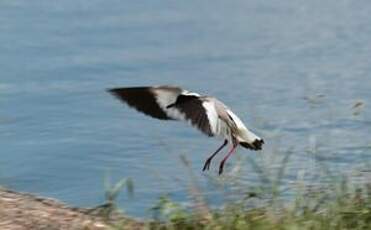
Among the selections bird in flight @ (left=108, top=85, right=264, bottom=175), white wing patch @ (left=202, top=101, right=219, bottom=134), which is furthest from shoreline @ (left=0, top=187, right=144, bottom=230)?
Result: white wing patch @ (left=202, top=101, right=219, bottom=134)

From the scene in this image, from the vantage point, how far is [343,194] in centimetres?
484

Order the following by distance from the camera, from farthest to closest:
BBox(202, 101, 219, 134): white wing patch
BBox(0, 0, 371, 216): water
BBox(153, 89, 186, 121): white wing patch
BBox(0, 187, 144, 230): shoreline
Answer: BBox(0, 0, 371, 216): water, BBox(0, 187, 144, 230): shoreline, BBox(153, 89, 186, 121): white wing patch, BBox(202, 101, 219, 134): white wing patch

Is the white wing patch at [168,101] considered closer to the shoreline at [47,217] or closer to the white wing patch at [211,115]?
the white wing patch at [211,115]

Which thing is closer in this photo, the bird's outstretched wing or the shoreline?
the bird's outstretched wing

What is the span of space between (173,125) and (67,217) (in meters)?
2.53

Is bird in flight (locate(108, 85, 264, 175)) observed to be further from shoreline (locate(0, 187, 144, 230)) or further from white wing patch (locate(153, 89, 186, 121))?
shoreline (locate(0, 187, 144, 230))

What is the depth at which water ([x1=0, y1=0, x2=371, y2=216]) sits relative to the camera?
252 inches

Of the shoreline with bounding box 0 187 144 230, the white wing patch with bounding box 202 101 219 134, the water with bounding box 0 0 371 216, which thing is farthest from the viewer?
the water with bounding box 0 0 371 216

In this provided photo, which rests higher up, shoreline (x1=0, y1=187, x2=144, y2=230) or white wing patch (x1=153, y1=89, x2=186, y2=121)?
white wing patch (x1=153, y1=89, x2=186, y2=121)

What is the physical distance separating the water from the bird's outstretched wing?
646mm

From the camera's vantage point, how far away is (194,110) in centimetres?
434

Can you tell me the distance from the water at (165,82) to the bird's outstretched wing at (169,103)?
65 cm

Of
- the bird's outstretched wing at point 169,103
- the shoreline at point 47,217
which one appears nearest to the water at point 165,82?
the shoreline at point 47,217

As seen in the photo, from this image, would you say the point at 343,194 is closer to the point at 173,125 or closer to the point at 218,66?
the point at 173,125
